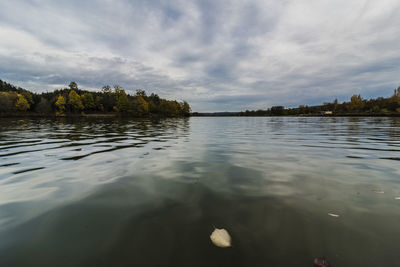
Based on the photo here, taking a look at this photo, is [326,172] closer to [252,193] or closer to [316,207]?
[316,207]

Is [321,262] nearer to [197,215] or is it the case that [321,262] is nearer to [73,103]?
[197,215]

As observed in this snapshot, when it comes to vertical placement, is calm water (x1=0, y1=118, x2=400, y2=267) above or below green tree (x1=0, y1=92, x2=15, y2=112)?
below

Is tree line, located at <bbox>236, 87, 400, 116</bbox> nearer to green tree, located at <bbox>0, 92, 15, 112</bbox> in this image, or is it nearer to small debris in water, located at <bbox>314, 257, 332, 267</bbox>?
small debris in water, located at <bbox>314, 257, 332, 267</bbox>

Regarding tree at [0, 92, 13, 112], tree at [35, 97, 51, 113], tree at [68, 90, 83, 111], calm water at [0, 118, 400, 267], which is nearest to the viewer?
calm water at [0, 118, 400, 267]

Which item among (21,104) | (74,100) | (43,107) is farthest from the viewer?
(43,107)

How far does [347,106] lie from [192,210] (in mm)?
158877

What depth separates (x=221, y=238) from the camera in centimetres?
222

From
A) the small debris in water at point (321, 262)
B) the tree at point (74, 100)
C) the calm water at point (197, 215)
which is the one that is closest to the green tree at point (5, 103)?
the tree at point (74, 100)

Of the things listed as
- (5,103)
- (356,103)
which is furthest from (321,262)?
(356,103)

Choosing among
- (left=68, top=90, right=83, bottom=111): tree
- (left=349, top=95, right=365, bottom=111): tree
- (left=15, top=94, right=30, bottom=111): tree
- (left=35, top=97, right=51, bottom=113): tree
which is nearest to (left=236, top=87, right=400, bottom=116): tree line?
(left=349, top=95, right=365, bottom=111): tree

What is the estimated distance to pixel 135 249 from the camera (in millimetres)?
2051

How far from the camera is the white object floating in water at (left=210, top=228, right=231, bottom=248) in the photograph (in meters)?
2.10

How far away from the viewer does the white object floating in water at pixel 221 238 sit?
210 cm

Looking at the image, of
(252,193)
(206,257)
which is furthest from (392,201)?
(206,257)
